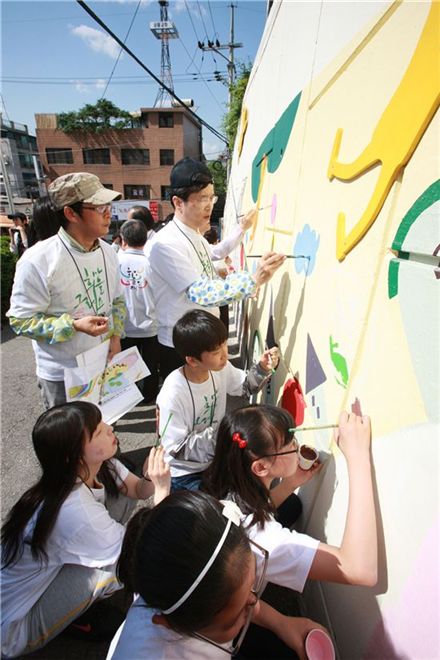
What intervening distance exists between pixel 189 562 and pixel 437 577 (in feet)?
1.76

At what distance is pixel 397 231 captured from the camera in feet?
2.88

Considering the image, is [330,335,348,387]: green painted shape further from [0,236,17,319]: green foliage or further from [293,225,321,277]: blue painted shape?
[0,236,17,319]: green foliage

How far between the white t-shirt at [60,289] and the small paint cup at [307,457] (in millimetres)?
1257

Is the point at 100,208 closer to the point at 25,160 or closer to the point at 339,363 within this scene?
the point at 339,363

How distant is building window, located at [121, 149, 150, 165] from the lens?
2255 centimetres

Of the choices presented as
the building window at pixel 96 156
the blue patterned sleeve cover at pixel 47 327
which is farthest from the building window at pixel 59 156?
the blue patterned sleeve cover at pixel 47 327

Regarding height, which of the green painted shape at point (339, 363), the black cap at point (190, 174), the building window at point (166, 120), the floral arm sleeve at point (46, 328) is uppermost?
the building window at point (166, 120)

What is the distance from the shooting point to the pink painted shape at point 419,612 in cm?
73

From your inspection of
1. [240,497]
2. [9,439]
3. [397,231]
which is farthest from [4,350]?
[397,231]

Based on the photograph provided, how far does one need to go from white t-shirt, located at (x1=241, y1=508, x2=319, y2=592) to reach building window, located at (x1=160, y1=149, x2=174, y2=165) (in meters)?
25.1

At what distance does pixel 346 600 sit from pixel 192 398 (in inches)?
38.6

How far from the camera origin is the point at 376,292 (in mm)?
968

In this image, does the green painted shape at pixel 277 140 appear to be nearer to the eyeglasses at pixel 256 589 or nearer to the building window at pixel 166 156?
the eyeglasses at pixel 256 589

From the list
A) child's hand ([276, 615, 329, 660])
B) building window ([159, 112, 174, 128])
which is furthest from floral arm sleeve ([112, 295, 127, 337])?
building window ([159, 112, 174, 128])
